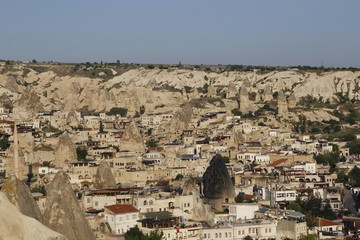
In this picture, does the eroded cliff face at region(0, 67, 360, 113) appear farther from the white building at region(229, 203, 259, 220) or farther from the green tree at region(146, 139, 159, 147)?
the white building at region(229, 203, 259, 220)

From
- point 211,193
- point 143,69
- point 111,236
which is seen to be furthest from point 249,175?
point 143,69

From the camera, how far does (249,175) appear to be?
80938mm

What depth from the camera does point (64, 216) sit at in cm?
5369

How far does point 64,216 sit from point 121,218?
21.3ft

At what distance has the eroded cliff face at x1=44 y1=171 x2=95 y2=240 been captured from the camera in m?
53.0

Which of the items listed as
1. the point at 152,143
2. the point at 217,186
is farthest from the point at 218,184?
the point at 152,143

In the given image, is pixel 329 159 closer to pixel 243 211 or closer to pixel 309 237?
pixel 243 211

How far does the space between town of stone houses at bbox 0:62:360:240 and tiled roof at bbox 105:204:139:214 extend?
118 mm

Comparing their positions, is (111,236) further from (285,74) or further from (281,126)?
(285,74)

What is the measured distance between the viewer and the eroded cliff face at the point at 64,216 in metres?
53.0

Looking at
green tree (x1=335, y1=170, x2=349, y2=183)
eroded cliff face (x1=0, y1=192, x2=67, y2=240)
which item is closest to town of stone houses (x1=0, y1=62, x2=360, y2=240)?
eroded cliff face (x1=0, y1=192, x2=67, y2=240)

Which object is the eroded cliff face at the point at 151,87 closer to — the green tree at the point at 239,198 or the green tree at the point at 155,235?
the green tree at the point at 239,198

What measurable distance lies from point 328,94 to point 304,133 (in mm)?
35628

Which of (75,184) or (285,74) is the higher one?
(285,74)
